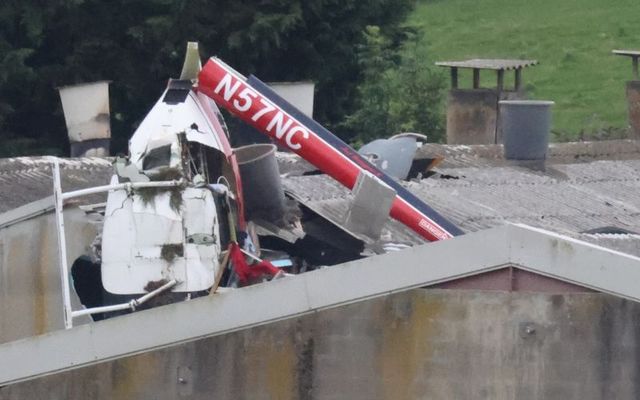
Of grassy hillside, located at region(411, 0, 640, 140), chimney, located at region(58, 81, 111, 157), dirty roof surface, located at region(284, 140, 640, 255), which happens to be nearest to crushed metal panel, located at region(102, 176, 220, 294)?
dirty roof surface, located at region(284, 140, 640, 255)

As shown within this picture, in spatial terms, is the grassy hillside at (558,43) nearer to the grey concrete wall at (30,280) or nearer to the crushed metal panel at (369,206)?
the grey concrete wall at (30,280)

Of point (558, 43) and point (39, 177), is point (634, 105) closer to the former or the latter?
point (39, 177)

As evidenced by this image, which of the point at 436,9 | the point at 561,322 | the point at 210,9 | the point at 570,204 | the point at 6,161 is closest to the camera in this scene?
the point at 561,322

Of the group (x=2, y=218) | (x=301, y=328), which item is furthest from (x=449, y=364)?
(x=2, y=218)

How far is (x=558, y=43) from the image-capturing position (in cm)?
3509

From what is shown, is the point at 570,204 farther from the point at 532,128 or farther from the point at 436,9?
the point at 436,9

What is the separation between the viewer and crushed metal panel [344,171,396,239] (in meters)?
10.4

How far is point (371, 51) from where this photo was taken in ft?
76.6

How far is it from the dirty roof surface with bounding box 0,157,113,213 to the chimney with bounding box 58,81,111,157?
0.97 m

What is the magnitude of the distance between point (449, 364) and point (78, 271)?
11.8 ft

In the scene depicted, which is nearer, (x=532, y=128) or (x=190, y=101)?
(x=190, y=101)

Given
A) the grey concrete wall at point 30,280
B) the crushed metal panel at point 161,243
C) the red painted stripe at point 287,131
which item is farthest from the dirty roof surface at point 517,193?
the grey concrete wall at point 30,280

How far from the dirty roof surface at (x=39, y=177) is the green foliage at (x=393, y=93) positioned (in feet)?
30.5

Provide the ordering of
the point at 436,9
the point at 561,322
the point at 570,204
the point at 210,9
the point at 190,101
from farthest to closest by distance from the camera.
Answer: the point at 436,9 < the point at 210,9 < the point at 570,204 < the point at 190,101 < the point at 561,322
